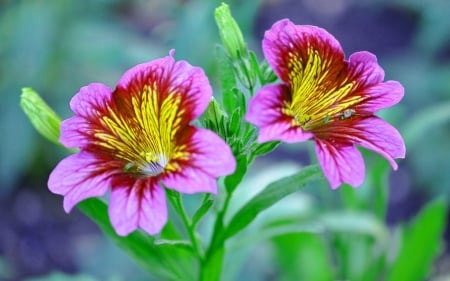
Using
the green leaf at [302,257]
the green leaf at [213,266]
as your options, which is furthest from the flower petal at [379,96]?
the green leaf at [302,257]

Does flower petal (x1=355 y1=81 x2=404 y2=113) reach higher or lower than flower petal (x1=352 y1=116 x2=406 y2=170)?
higher

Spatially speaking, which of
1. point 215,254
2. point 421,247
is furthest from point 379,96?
point 421,247

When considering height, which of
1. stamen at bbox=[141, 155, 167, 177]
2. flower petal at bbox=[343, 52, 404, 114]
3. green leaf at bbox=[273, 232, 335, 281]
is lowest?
green leaf at bbox=[273, 232, 335, 281]

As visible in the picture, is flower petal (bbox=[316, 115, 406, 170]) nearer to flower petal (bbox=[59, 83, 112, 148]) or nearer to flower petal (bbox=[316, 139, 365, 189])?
flower petal (bbox=[316, 139, 365, 189])

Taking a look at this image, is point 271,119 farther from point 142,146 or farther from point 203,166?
point 142,146

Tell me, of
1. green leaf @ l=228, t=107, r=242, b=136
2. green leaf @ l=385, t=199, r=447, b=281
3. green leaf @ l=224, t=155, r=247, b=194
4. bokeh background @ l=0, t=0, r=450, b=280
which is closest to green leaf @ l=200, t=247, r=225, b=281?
green leaf @ l=224, t=155, r=247, b=194

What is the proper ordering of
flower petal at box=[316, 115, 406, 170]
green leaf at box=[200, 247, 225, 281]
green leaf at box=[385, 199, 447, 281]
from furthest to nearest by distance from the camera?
1. green leaf at box=[385, 199, 447, 281]
2. green leaf at box=[200, 247, 225, 281]
3. flower petal at box=[316, 115, 406, 170]
